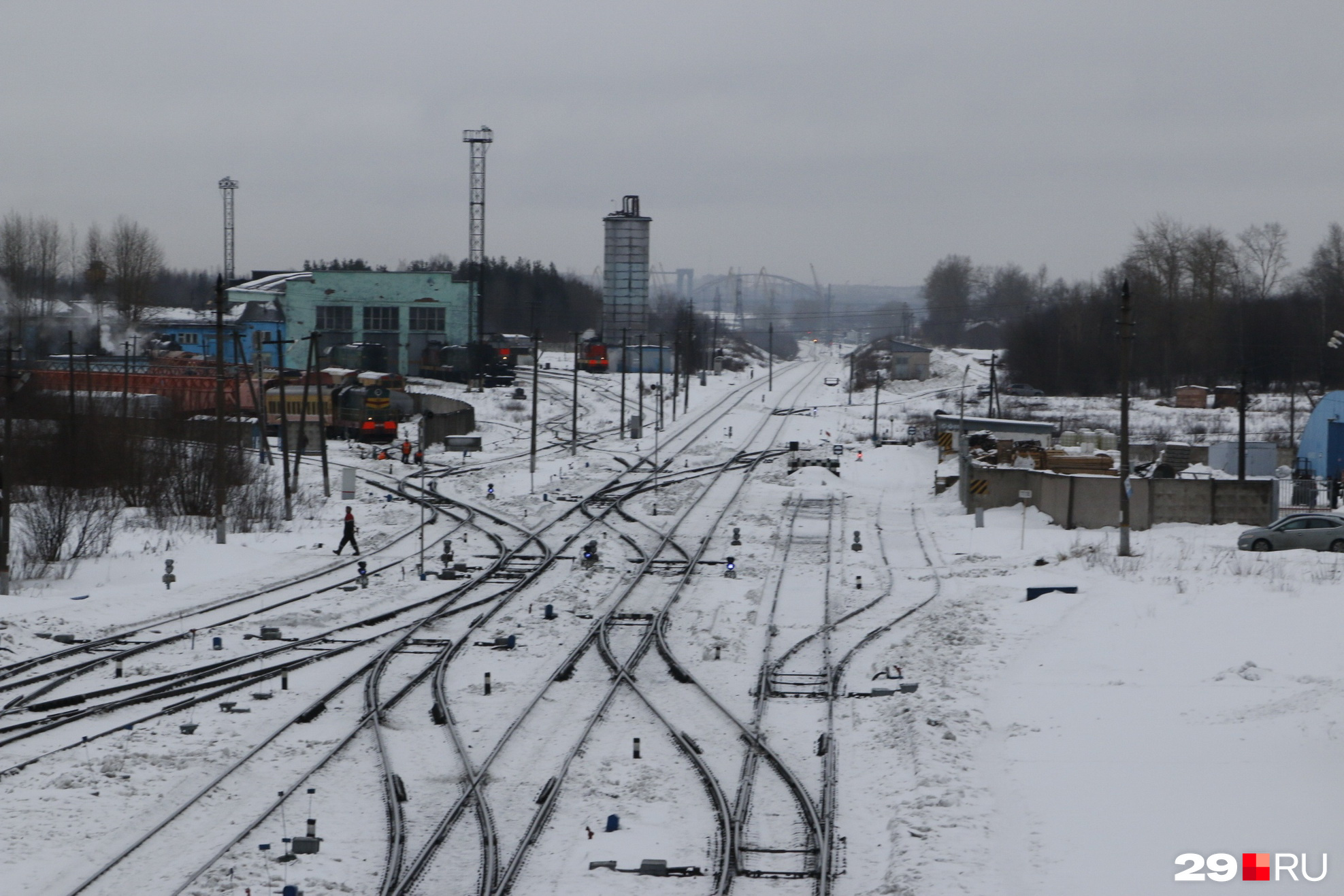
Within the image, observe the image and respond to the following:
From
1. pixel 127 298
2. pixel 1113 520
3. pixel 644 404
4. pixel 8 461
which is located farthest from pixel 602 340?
pixel 8 461

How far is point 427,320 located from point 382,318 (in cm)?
335

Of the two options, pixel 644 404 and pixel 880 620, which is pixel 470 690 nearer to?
pixel 880 620

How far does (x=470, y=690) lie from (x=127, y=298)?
9498cm

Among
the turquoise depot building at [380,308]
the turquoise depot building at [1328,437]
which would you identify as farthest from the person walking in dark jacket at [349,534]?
the turquoise depot building at [380,308]

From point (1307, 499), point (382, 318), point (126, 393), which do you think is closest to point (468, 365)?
point (382, 318)

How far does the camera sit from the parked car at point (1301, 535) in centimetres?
2830

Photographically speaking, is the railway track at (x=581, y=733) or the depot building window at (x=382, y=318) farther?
the depot building window at (x=382, y=318)

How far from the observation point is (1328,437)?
152ft

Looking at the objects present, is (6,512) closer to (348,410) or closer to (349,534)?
(349,534)

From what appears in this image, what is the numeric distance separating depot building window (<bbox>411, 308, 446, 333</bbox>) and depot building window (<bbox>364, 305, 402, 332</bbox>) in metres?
1.04

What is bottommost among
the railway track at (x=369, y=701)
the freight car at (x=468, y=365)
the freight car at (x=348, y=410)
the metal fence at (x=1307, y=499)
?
the railway track at (x=369, y=701)

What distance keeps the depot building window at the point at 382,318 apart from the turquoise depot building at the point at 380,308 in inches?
2.0

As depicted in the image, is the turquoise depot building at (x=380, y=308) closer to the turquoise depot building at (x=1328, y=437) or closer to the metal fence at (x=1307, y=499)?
the turquoise depot building at (x=1328, y=437)

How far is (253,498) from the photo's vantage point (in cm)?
3809
